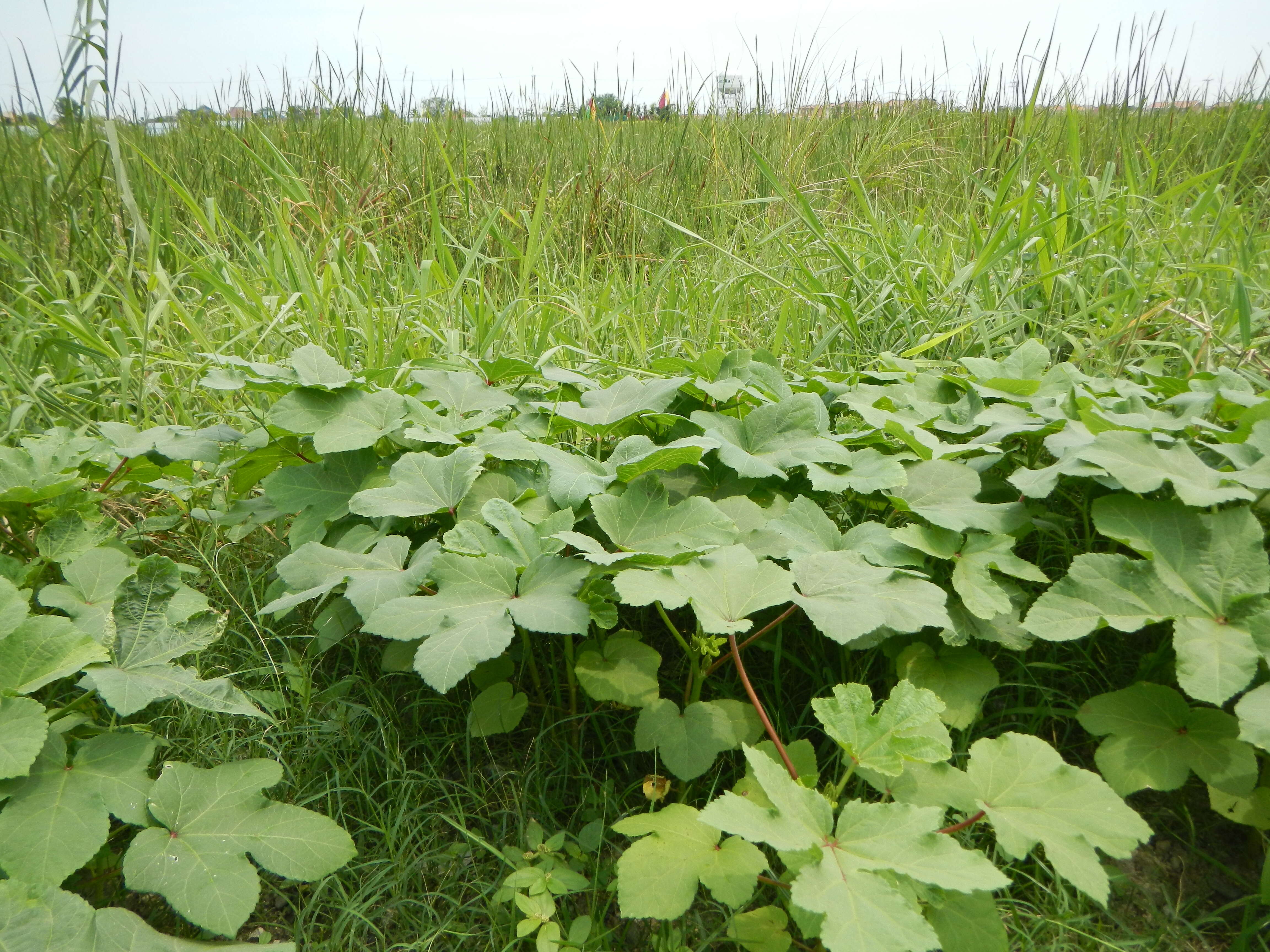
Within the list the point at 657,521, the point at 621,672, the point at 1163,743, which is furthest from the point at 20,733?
the point at 1163,743

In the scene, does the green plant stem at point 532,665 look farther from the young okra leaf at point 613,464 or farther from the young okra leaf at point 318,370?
→ the young okra leaf at point 318,370

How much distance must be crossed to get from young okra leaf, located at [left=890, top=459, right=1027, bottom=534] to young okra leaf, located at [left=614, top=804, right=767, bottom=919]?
65cm

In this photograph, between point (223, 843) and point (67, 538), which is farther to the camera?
point (67, 538)

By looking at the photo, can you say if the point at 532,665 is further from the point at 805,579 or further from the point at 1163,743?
the point at 1163,743

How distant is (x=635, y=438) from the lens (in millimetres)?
1429

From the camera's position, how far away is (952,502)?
143cm

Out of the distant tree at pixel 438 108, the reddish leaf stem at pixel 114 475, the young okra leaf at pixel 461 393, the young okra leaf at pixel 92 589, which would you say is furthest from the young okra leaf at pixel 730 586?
the distant tree at pixel 438 108

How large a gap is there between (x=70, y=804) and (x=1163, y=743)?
1578 mm

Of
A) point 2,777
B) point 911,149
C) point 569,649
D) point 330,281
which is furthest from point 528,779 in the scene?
point 911,149

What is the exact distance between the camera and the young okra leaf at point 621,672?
1.23 m

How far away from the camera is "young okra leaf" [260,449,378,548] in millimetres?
1482

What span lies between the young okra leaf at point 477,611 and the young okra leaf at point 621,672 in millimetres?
146

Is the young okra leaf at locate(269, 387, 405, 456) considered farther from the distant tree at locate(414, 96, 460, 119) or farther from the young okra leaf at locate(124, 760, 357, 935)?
the distant tree at locate(414, 96, 460, 119)

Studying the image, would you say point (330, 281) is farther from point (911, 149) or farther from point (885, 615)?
point (911, 149)
